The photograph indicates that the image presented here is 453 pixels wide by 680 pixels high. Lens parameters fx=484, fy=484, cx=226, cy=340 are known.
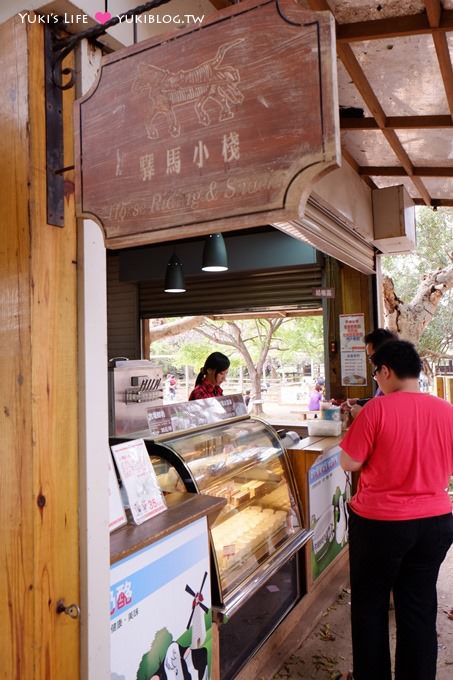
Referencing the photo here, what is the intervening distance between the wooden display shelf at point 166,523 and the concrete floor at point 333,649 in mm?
1418

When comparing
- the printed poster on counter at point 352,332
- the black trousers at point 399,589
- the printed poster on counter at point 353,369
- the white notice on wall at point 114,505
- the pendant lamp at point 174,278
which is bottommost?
the black trousers at point 399,589

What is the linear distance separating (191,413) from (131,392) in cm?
306

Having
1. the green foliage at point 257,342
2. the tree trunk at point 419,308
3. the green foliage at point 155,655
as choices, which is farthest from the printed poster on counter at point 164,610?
the green foliage at point 257,342

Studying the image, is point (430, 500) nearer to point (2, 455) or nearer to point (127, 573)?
point (127, 573)

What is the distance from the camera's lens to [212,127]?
1279 mm

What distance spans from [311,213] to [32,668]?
2965 mm

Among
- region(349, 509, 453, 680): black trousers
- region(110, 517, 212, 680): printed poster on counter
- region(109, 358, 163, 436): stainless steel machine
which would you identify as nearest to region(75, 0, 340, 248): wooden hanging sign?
region(110, 517, 212, 680): printed poster on counter

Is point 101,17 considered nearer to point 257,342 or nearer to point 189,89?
point 189,89

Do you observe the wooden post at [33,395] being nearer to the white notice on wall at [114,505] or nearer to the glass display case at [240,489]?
the white notice on wall at [114,505]

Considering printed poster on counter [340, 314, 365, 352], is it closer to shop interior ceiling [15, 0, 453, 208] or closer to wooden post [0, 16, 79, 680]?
shop interior ceiling [15, 0, 453, 208]

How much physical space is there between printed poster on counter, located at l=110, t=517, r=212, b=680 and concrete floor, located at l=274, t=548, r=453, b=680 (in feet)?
3.40

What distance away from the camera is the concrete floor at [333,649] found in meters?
2.97

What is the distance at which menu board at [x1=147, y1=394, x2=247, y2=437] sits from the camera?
2750 mm

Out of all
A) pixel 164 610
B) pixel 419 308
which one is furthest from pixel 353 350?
pixel 164 610
